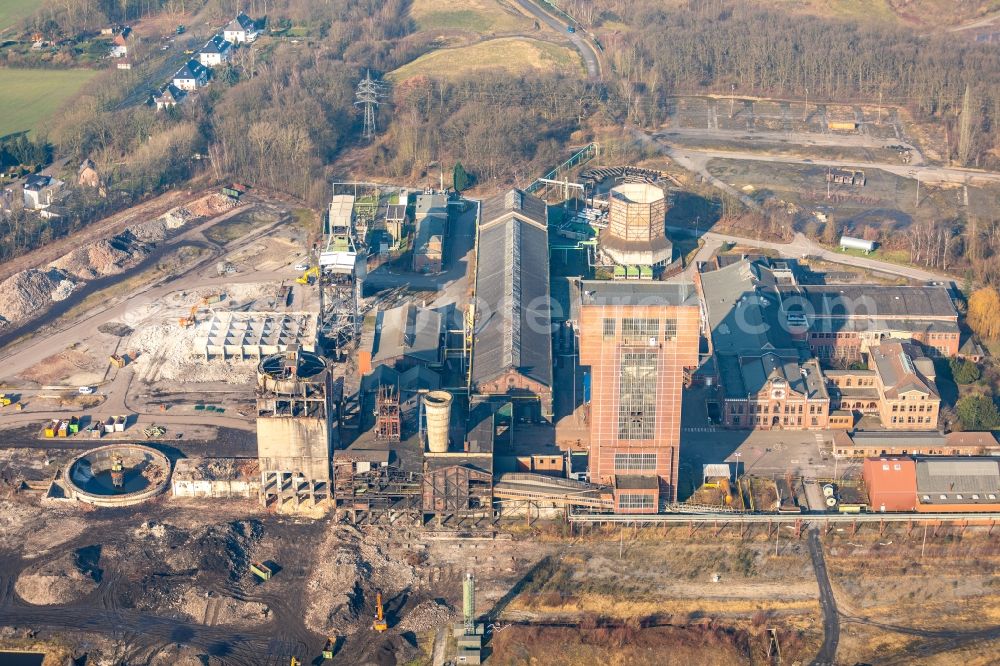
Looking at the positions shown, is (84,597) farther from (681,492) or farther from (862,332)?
(862,332)

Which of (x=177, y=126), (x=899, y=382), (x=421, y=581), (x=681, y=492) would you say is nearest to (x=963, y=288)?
(x=899, y=382)

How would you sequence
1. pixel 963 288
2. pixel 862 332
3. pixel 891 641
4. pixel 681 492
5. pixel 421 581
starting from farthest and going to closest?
pixel 963 288
pixel 862 332
pixel 681 492
pixel 421 581
pixel 891 641

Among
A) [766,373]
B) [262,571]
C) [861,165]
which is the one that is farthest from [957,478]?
[861,165]

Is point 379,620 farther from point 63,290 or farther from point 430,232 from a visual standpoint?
point 63,290

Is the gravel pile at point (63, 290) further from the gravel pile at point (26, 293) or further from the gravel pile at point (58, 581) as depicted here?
the gravel pile at point (58, 581)

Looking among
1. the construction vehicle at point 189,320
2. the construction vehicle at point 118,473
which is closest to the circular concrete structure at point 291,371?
the construction vehicle at point 118,473

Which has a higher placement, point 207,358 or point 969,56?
point 969,56
